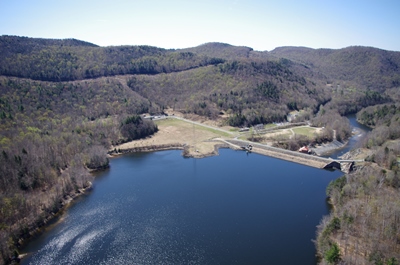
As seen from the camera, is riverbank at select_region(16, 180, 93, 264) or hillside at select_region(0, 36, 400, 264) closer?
riverbank at select_region(16, 180, 93, 264)

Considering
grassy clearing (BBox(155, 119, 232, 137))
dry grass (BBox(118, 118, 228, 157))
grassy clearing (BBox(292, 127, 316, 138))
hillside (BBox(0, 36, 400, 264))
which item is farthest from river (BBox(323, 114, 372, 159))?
dry grass (BBox(118, 118, 228, 157))

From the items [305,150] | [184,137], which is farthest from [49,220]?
[305,150]

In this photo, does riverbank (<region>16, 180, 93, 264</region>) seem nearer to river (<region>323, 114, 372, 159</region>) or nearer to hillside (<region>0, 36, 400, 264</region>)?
hillside (<region>0, 36, 400, 264</region>)

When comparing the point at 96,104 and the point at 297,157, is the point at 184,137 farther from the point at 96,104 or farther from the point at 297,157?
the point at 96,104

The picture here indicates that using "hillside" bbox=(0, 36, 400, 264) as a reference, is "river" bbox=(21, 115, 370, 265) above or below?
below

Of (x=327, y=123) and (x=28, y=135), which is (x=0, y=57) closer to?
(x=28, y=135)

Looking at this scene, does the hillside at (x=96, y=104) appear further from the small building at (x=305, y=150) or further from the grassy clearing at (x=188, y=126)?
the small building at (x=305, y=150)

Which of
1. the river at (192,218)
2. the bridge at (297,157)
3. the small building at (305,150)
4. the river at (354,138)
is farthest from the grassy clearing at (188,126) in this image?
the river at (354,138)
